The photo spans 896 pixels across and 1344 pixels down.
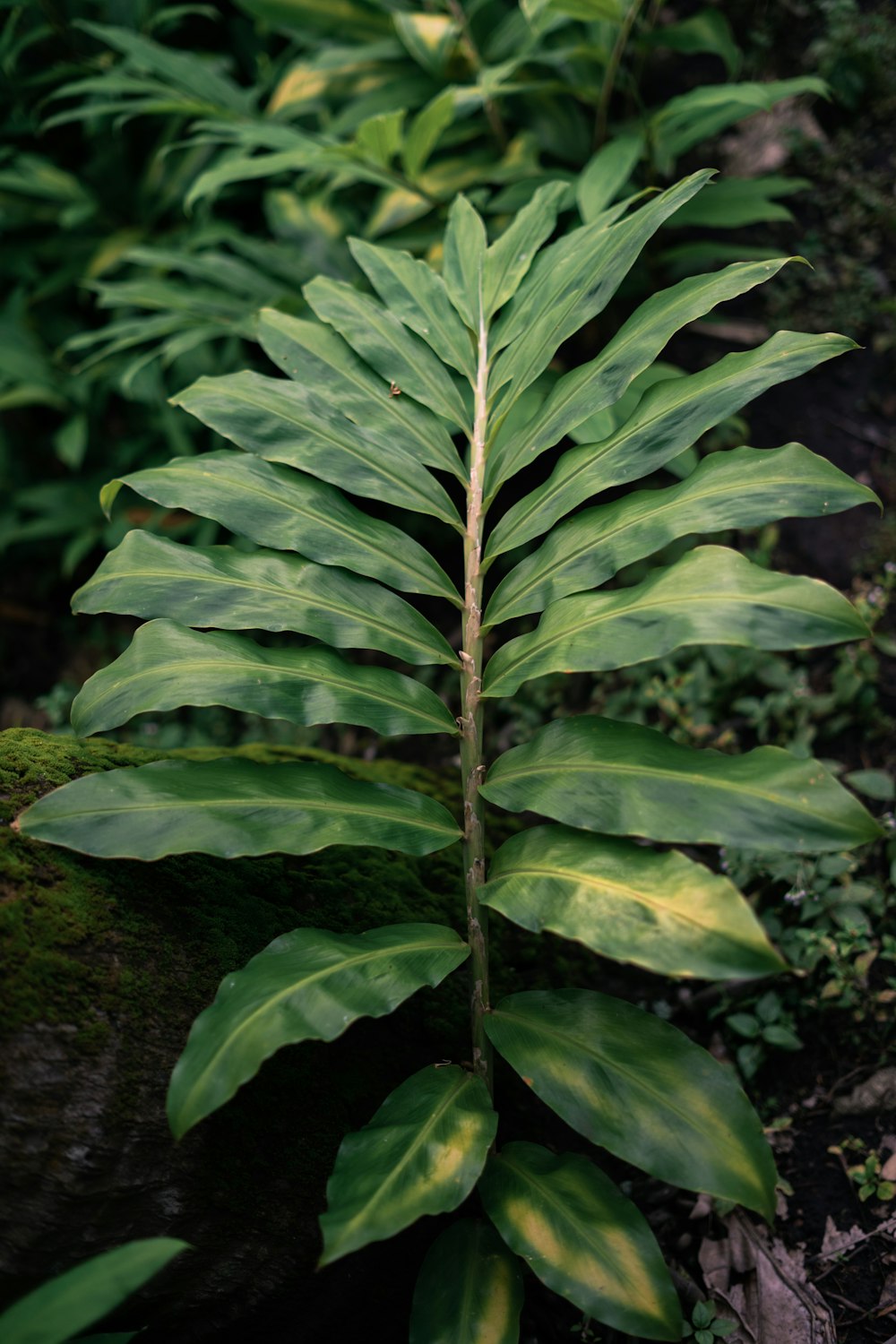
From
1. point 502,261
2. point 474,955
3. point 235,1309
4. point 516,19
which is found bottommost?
point 235,1309

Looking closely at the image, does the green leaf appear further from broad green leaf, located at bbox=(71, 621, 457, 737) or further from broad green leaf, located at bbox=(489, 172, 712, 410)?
broad green leaf, located at bbox=(71, 621, 457, 737)

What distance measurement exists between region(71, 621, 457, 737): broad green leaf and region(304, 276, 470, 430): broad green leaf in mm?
562

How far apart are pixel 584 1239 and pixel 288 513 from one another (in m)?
1.18

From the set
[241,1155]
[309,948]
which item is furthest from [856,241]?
[241,1155]

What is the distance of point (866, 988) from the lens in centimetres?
183

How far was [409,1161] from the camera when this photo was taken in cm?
120

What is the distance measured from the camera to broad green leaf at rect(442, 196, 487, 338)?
1.84 metres

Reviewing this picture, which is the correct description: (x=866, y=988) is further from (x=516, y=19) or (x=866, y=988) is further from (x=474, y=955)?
(x=516, y=19)

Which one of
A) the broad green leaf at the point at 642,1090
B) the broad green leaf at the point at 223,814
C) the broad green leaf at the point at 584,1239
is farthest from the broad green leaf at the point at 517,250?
the broad green leaf at the point at 584,1239

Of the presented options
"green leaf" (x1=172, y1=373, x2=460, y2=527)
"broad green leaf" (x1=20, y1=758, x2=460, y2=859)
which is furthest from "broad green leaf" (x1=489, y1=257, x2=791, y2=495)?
"broad green leaf" (x1=20, y1=758, x2=460, y2=859)

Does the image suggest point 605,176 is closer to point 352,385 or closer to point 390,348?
point 390,348

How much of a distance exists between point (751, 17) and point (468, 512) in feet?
7.90

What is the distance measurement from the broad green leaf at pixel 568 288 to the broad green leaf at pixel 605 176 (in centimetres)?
45

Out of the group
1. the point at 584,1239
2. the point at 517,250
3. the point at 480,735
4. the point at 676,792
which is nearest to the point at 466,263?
the point at 517,250
